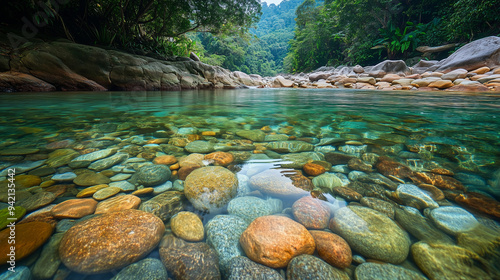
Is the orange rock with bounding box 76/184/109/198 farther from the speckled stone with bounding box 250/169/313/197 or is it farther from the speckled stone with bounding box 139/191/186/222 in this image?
the speckled stone with bounding box 250/169/313/197

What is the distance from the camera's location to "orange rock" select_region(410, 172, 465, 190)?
3.26ft

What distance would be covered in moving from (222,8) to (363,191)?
469 inches

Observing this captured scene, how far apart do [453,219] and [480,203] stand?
24 centimetres

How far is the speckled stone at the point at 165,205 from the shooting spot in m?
0.83

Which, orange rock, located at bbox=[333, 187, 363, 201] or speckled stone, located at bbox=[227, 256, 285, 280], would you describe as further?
orange rock, located at bbox=[333, 187, 363, 201]

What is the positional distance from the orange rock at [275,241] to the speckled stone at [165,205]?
0.34 meters

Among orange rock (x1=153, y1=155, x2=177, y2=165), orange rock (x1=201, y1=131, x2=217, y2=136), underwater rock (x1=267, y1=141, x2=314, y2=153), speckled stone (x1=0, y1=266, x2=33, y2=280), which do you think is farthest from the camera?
orange rock (x1=201, y1=131, x2=217, y2=136)

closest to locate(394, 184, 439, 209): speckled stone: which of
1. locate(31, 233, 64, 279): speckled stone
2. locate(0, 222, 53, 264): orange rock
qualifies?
locate(31, 233, 64, 279): speckled stone

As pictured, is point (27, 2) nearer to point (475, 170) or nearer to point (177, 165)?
point (177, 165)

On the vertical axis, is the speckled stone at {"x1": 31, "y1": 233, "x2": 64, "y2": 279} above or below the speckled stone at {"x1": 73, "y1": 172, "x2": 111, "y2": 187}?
below

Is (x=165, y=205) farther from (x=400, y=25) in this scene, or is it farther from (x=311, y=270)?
(x=400, y=25)

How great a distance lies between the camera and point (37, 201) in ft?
2.81

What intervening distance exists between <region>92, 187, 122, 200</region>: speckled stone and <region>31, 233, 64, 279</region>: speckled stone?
0.28 metres

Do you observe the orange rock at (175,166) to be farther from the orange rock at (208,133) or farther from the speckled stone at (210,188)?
the orange rock at (208,133)
